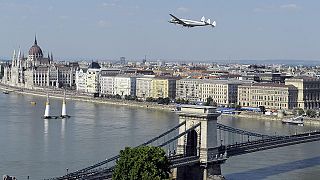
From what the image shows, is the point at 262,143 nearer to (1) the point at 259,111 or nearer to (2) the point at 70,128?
(2) the point at 70,128

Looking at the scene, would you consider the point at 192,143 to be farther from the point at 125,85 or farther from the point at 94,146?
the point at 125,85

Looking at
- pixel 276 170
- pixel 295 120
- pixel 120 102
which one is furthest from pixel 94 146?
pixel 120 102

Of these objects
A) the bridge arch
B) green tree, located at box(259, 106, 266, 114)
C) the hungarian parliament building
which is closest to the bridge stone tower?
the bridge arch

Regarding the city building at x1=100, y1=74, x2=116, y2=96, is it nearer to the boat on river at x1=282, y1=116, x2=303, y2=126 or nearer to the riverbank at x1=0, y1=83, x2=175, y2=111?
the riverbank at x1=0, y1=83, x2=175, y2=111

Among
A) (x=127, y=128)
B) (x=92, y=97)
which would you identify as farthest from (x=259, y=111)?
(x=92, y=97)

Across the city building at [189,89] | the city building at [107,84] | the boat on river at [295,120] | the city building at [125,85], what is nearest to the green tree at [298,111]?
the boat on river at [295,120]
